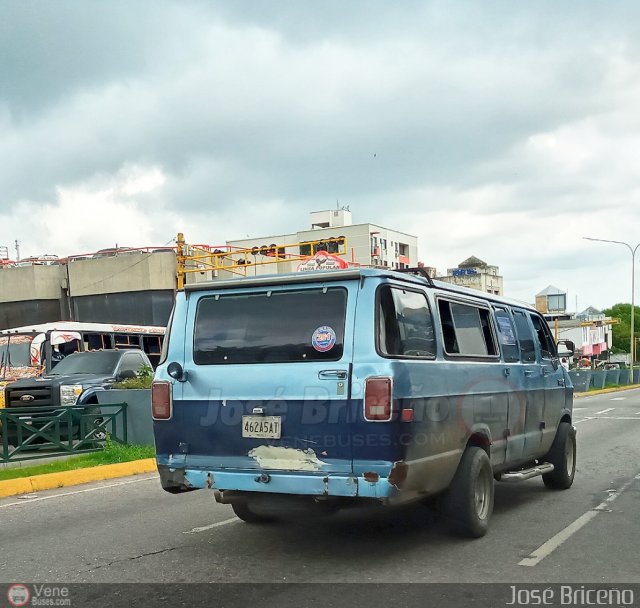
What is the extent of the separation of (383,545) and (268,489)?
1.27 metres

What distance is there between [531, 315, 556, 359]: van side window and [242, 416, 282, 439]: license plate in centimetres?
435

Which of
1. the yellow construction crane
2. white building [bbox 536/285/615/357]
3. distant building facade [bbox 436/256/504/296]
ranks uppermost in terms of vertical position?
distant building facade [bbox 436/256/504/296]

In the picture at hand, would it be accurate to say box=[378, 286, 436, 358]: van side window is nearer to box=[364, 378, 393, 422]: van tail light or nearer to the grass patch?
box=[364, 378, 393, 422]: van tail light

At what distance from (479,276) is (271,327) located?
10254cm

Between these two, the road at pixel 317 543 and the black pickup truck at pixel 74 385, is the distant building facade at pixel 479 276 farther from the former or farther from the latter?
the road at pixel 317 543

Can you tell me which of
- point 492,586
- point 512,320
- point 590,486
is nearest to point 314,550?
point 492,586

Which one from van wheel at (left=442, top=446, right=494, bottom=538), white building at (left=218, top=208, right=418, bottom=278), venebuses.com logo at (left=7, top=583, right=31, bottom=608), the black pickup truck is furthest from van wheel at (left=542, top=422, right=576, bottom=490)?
white building at (left=218, top=208, right=418, bottom=278)

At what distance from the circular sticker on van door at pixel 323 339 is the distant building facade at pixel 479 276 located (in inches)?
3144

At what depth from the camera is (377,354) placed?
5.96 meters

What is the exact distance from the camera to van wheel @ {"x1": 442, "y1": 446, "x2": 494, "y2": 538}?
670cm

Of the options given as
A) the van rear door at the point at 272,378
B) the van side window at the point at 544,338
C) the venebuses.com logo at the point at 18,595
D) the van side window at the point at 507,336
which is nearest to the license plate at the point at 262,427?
the van rear door at the point at 272,378

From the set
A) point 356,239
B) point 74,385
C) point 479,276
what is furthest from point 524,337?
point 479,276

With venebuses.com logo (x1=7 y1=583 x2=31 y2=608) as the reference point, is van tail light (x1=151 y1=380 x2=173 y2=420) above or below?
above

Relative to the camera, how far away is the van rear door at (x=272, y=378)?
605cm
